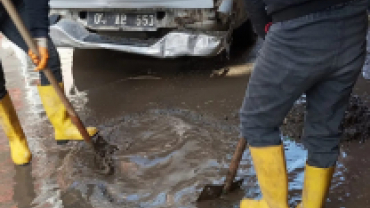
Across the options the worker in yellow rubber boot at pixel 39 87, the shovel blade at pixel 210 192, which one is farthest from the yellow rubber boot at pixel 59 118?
the shovel blade at pixel 210 192

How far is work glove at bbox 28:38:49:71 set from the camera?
97.3 inches

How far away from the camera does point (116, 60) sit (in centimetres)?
473

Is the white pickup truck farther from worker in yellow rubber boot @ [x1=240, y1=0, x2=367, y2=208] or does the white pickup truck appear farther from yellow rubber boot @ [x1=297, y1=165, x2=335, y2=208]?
yellow rubber boot @ [x1=297, y1=165, x2=335, y2=208]

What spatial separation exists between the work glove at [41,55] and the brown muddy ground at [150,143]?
0.75 metres

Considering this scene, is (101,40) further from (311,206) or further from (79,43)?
(311,206)

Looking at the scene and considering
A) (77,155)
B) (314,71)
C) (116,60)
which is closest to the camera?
(314,71)

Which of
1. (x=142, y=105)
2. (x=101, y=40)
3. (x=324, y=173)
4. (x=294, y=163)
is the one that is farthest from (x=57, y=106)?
(x=324, y=173)

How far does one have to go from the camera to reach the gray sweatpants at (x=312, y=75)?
1.53 meters

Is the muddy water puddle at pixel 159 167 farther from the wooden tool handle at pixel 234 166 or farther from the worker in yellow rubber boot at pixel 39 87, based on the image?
the worker in yellow rubber boot at pixel 39 87

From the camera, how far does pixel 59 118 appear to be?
9.71ft

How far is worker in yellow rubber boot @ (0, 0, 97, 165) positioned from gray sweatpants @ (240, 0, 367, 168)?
58.9 inches

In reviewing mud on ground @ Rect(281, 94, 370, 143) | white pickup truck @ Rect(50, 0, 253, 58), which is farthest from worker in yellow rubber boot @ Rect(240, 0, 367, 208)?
white pickup truck @ Rect(50, 0, 253, 58)

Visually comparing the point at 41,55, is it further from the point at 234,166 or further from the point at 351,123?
the point at 351,123

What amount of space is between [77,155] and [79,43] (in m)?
1.41
